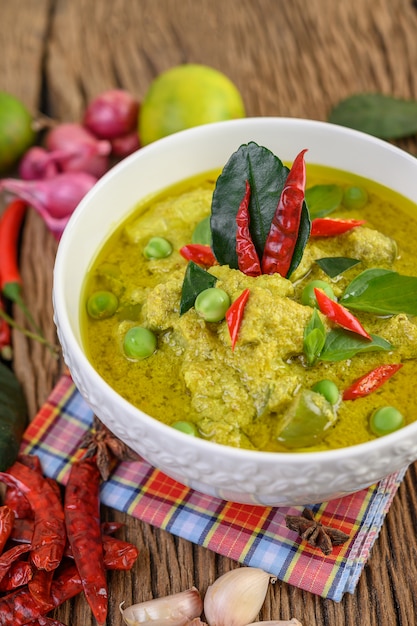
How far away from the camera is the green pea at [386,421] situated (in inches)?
113

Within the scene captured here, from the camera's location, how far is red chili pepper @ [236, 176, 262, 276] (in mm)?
3234

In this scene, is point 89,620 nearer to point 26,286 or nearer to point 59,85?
point 26,286

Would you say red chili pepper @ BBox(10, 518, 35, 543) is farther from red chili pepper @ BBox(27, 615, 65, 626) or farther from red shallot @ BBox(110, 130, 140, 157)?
red shallot @ BBox(110, 130, 140, 157)

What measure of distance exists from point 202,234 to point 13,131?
196 centimetres

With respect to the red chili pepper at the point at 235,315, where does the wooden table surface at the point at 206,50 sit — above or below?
below

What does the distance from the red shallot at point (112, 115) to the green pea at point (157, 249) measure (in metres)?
1.69

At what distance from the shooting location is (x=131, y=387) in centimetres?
312

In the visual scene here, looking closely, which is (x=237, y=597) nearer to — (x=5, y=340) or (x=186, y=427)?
(x=186, y=427)

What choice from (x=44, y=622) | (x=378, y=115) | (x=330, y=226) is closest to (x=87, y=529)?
(x=44, y=622)

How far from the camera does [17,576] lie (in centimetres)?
309

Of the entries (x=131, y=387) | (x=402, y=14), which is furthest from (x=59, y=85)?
(x=131, y=387)

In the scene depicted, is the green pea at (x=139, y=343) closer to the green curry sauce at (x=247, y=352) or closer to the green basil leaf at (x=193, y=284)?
the green curry sauce at (x=247, y=352)

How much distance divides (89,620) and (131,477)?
627 mm

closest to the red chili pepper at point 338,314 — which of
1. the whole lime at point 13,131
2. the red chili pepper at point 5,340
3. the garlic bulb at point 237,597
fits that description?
the garlic bulb at point 237,597
